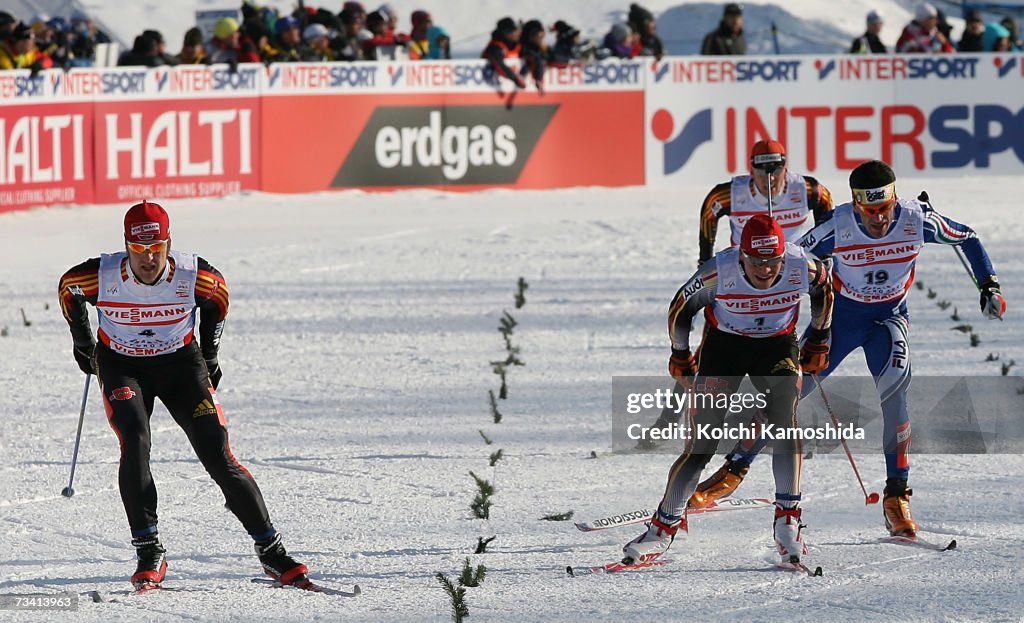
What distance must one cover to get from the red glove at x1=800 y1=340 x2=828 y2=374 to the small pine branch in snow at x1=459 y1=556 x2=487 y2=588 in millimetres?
1925

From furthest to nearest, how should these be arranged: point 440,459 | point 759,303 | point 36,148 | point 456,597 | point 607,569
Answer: point 36,148, point 440,459, point 759,303, point 607,569, point 456,597

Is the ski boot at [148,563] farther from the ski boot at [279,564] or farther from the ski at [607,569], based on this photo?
the ski at [607,569]

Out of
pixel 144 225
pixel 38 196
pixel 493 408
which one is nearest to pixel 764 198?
pixel 493 408

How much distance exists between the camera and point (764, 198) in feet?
37.1

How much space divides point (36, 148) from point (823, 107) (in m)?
10.5

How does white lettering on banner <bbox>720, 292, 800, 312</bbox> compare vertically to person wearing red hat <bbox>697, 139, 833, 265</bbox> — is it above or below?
below

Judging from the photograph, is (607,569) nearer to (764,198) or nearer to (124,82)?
(764,198)

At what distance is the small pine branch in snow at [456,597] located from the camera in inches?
277

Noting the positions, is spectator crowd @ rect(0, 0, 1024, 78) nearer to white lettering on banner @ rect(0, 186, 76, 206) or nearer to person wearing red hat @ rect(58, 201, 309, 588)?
white lettering on banner @ rect(0, 186, 76, 206)

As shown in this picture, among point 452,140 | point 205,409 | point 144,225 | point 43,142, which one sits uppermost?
point 452,140

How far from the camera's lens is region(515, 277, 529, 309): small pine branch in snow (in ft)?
49.6

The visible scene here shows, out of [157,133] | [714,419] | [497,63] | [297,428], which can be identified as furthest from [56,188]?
[714,419]

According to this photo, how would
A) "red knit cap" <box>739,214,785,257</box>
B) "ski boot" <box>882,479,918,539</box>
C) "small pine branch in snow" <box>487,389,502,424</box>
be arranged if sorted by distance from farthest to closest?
"small pine branch in snow" <box>487,389,502,424</box>, "ski boot" <box>882,479,918,539</box>, "red knit cap" <box>739,214,785,257</box>

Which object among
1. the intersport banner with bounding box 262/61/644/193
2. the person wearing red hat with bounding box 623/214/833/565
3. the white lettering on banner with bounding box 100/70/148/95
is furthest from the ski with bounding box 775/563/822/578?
the intersport banner with bounding box 262/61/644/193
